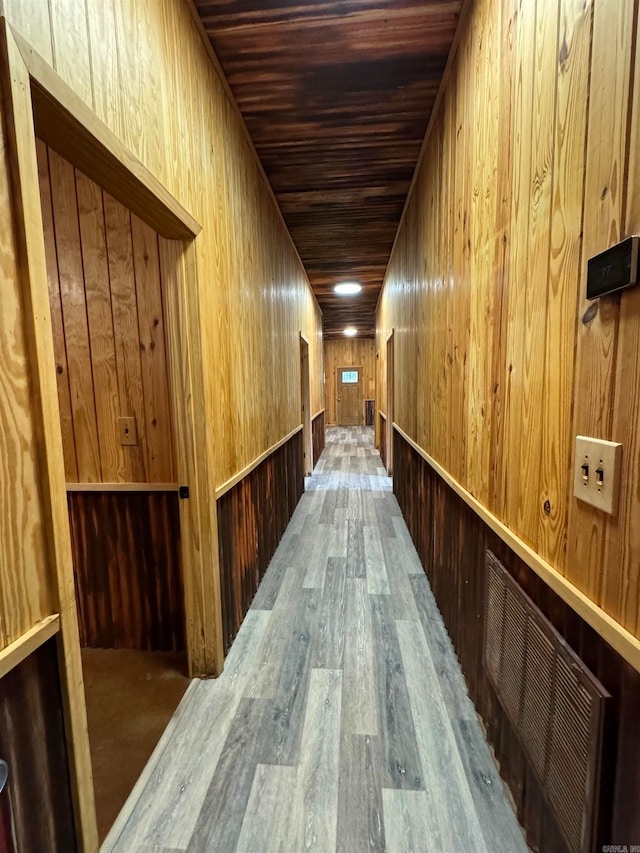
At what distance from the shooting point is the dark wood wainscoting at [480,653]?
708 millimetres

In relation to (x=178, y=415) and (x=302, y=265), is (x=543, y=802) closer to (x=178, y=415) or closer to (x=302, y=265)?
(x=178, y=415)

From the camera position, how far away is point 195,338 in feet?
5.13

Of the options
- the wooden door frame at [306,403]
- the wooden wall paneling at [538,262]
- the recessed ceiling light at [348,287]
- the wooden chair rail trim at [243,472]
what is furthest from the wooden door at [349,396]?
the wooden wall paneling at [538,262]

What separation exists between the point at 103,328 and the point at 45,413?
107 centimetres

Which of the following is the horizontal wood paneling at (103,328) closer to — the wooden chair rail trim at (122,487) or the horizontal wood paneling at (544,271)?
the wooden chair rail trim at (122,487)

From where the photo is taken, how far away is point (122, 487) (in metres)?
1.75

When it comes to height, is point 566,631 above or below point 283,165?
below

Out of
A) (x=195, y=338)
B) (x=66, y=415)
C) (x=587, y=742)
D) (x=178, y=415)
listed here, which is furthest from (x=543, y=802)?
(x=66, y=415)

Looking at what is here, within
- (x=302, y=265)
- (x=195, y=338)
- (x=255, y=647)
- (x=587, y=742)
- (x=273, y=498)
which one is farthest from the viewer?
(x=302, y=265)

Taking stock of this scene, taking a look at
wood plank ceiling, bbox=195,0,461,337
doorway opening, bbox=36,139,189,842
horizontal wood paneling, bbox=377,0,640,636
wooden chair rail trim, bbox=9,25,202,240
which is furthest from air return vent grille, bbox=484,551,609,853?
wood plank ceiling, bbox=195,0,461,337

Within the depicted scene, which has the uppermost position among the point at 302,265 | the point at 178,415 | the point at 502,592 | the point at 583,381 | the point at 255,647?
the point at 302,265

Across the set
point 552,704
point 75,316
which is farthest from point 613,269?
point 75,316

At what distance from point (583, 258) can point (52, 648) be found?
1.48m

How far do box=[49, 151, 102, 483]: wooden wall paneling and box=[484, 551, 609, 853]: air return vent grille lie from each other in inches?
71.4
